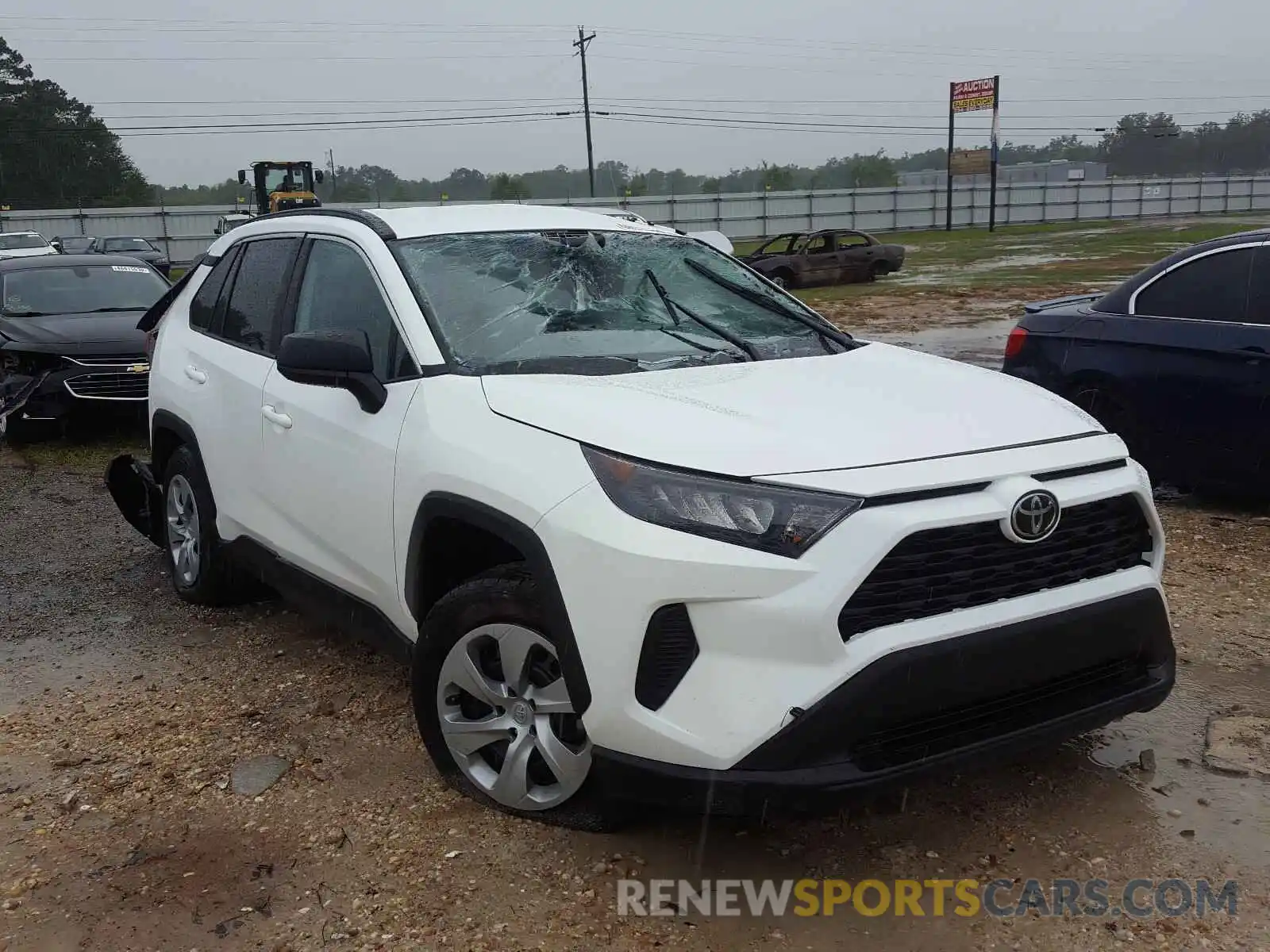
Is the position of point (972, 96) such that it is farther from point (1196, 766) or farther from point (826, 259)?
point (1196, 766)

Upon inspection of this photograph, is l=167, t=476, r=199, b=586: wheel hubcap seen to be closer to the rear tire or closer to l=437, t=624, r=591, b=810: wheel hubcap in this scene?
l=437, t=624, r=591, b=810: wheel hubcap

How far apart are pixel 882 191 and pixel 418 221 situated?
169 feet

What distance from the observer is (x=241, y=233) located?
4820 millimetres

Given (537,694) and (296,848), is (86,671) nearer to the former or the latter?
(296,848)

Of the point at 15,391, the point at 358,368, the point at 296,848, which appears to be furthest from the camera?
the point at 15,391

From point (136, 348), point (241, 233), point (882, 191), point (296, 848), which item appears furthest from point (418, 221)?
point (882, 191)

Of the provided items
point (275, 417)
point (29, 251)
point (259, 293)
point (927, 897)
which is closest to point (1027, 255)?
point (29, 251)

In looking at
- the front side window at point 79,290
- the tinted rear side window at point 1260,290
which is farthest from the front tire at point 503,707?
the front side window at point 79,290

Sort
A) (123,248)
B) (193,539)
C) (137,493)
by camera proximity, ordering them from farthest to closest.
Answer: (123,248)
(137,493)
(193,539)

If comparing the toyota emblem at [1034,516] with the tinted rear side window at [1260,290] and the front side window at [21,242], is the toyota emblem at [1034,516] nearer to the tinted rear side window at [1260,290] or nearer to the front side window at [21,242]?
the tinted rear side window at [1260,290]

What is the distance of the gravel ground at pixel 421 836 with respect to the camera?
274cm

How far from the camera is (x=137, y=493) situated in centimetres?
588

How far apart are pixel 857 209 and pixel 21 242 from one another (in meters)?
35.8

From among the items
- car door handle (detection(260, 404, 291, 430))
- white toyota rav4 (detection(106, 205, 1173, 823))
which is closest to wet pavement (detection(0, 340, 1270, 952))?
white toyota rav4 (detection(106, 205, 1173, 823))
